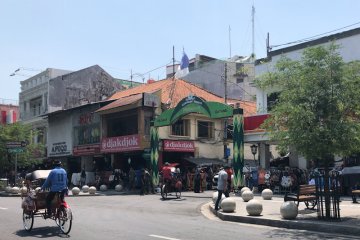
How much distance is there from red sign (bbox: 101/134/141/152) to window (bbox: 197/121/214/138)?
6.02 m

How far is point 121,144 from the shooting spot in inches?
1417

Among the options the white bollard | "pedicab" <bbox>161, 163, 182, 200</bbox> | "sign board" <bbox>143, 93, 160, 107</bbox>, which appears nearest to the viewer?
the white bollard

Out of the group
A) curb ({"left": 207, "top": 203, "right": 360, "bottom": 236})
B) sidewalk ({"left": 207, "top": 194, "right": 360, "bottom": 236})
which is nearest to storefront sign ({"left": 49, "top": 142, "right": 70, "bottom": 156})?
sidewalk ({"left": 207, "top": 194, "right": 360, "bottom": 236})

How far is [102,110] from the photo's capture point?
123 ft

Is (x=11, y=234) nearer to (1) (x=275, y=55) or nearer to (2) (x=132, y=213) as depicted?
(2) (x=132, y=213)

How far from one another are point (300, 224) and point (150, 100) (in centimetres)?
2310

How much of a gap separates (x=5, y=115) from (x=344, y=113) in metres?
54.8

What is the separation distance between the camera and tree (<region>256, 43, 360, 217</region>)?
43.9ft

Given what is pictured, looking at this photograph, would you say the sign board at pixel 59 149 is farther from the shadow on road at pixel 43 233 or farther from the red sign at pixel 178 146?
the shadow on road at pixel 43 233

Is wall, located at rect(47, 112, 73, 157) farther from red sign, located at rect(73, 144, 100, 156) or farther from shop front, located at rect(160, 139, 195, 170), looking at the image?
shop front, located at rect(160, 139, 195, 170)

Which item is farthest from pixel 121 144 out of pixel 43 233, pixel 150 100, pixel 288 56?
pixel 43 233

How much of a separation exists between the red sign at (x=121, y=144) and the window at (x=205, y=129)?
6.02 meters

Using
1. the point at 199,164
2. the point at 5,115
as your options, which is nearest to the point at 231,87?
the point at 199,164

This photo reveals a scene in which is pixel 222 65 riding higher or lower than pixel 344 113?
higher
